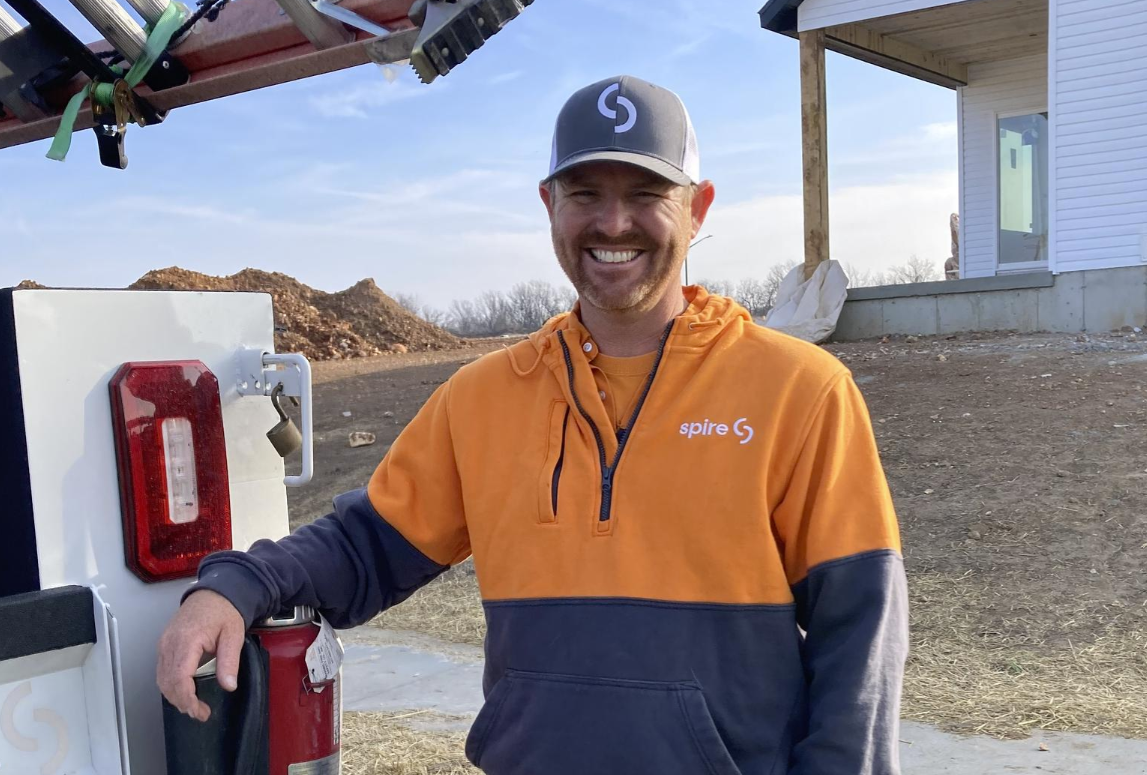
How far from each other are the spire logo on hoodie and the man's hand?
2.97 feet

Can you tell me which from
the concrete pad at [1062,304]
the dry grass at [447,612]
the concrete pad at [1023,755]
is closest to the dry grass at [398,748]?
the dry grass at [447,612]

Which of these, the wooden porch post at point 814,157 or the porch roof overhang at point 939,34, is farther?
the porch roof overhang at point 939,34

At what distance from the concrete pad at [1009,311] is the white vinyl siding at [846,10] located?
3.44 meters

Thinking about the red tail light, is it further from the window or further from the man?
the window

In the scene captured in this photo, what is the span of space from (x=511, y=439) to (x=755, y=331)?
55cm

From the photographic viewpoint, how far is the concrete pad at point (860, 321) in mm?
12750

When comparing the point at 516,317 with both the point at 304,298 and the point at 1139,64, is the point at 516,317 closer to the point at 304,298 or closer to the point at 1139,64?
the point at 304,298

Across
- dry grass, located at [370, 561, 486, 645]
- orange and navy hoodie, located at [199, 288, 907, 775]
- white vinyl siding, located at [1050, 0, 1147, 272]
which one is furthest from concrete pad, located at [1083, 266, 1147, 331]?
orange and navy hoodie, located at [199, 288, 907, 775]

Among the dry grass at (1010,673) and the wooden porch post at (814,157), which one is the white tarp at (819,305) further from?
the dry grass at (1010,673)

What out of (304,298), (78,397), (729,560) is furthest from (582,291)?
(304,298)

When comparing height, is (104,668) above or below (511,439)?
below

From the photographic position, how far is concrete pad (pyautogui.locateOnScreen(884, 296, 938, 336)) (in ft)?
40.7

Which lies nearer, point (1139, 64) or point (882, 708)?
point (882, 708)

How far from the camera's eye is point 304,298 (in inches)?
1216
